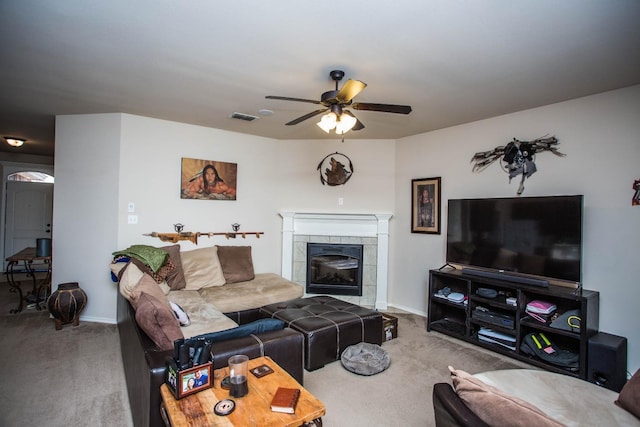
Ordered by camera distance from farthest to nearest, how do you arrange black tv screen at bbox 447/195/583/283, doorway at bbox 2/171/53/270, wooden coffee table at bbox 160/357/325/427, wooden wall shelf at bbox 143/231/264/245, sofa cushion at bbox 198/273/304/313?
doorway at bbox 2/171/53/270 → wooden wall shelf at bbox 143/231/264/245 → sofa cushion at bbox 198/273/304/313 → black tv screen at bbox 447/195/583/283 → wooden coffee table at bbox 160/357/325/427

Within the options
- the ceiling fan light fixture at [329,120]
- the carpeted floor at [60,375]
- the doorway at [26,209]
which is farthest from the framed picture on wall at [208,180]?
the doorway at [26,209]

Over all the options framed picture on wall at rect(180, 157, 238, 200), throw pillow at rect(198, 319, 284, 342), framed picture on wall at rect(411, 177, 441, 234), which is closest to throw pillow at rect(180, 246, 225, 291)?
framed picture on wall at rect(180, 157, 238, 200)

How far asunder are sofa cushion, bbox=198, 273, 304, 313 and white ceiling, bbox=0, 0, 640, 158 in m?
2.10

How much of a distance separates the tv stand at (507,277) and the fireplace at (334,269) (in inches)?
65.4

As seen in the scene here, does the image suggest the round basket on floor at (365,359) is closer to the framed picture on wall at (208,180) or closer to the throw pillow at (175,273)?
the throw pillow at (175,273)

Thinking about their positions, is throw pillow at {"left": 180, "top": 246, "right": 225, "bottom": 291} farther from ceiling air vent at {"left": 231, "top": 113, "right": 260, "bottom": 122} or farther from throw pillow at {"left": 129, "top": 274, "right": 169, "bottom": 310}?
ceiling air vent at {"left": 231, "top": 113, "right": 260, "bottom": 122}

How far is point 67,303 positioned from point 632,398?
4.83 metres

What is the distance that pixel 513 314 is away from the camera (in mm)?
3354

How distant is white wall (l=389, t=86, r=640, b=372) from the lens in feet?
9.33

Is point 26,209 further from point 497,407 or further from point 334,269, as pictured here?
point 497,407

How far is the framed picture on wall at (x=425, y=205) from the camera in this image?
174 inches

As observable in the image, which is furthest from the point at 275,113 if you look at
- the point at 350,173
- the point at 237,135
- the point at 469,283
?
the point at 469,283

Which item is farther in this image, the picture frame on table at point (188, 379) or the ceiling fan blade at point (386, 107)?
the ceiling fan blade at point (386, 107)

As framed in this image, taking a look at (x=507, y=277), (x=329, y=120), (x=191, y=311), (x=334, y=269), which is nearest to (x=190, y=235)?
(x=191, y=311)
